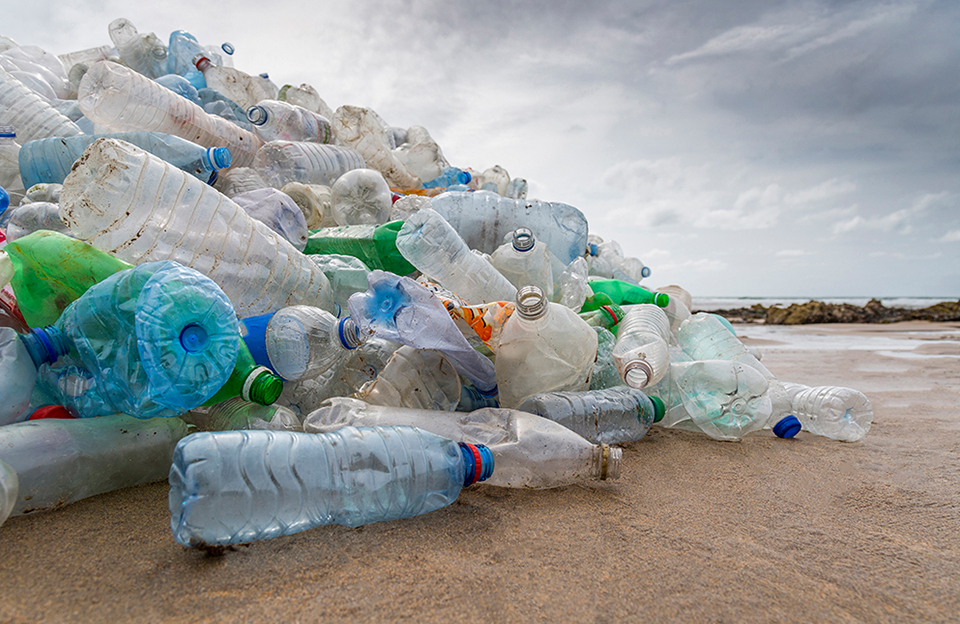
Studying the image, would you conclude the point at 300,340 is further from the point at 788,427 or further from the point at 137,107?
the point at 137,107

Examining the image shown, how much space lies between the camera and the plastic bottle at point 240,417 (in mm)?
1263

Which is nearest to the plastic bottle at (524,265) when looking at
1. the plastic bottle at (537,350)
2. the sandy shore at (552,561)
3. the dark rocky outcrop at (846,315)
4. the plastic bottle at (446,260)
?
the plastic bottle at (446,260)

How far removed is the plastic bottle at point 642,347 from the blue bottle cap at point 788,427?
0.50 meters

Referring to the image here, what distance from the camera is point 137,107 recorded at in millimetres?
2645

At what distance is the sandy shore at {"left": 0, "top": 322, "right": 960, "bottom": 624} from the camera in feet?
2.56

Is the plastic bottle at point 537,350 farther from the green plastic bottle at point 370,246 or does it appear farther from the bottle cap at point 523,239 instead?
the green plastic bottle at point 370,246

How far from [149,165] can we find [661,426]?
192cm

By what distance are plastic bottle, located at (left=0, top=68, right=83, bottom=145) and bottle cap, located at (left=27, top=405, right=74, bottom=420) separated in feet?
7.70

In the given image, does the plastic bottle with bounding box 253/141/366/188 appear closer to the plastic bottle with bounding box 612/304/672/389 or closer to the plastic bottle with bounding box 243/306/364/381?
the plastic bottle with bounding box 243/306/364/381

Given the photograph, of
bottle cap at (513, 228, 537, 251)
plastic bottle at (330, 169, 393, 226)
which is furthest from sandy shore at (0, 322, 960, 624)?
plastic bottle at (330, 169, 393, 226)

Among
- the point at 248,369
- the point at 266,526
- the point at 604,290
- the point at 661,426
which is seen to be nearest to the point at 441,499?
the point at 266,526

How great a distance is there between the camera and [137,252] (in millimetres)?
1498

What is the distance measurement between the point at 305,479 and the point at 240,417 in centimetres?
42

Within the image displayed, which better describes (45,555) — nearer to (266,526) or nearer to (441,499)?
(266,526)
